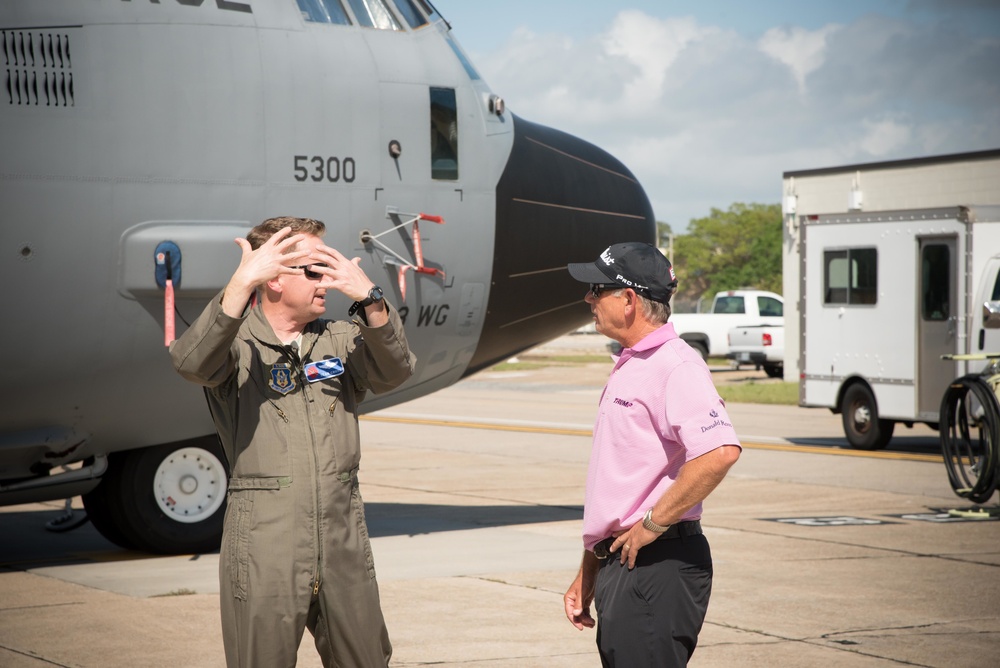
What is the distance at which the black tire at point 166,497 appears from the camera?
920cm

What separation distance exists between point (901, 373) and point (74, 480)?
11072 millimetres

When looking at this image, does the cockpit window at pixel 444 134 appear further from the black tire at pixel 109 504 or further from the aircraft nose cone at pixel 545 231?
the black tire at pixel 109 504

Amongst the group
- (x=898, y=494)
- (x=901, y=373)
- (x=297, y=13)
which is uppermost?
(x=297, y=13)

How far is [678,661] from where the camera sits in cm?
406

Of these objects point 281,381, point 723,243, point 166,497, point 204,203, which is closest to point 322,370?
point 281,381

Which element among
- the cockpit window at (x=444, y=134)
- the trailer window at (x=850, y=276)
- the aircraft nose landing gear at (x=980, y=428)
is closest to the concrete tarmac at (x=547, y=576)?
the aircraft nose landing gear at (x=980, y=428)

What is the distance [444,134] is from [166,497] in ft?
11.0

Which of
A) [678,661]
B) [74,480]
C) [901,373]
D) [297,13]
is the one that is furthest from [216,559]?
[901,373]

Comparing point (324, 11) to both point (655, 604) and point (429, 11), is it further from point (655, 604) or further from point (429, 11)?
point (655, 604)

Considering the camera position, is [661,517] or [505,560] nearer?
[661,517]

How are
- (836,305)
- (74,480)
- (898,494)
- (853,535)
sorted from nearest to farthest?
(74,480)
(853,535)
(898,494)
(836,305)

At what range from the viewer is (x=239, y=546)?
400 cm

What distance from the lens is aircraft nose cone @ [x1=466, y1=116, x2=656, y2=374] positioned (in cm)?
962

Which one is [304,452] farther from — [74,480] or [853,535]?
[853,535]
